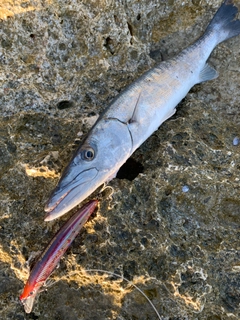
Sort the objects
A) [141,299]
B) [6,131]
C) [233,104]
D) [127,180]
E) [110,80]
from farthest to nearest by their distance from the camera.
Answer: [233,104]
[110,80]
[6,131]
[127,180]
[141,299]

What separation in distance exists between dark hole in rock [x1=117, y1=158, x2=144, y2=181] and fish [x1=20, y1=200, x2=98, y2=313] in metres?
0.38

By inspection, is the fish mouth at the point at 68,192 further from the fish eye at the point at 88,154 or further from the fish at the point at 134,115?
the fish eye at the point at 88,154

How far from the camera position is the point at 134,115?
9.48 ft

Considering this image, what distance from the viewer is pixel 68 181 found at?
252 centimetres

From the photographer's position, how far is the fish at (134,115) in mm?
2529

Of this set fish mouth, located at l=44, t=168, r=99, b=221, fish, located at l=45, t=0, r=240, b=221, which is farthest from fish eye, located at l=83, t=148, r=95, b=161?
fish mouth, located at l=44, t=168, r=99, b=221

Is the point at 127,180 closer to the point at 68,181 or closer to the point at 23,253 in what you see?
the point at 68,181

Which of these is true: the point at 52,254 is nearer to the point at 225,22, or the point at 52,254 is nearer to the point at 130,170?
the point at 130,170

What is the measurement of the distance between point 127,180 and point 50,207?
729 mm

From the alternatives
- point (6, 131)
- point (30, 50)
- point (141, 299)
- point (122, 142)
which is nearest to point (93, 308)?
point (141, 299)

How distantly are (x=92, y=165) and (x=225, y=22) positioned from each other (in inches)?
92.9

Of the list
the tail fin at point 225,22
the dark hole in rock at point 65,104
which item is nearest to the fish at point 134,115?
the tail fin at point 225,22

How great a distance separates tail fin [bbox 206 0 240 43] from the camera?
11.8 feet

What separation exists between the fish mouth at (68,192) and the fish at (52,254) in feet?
0.89
